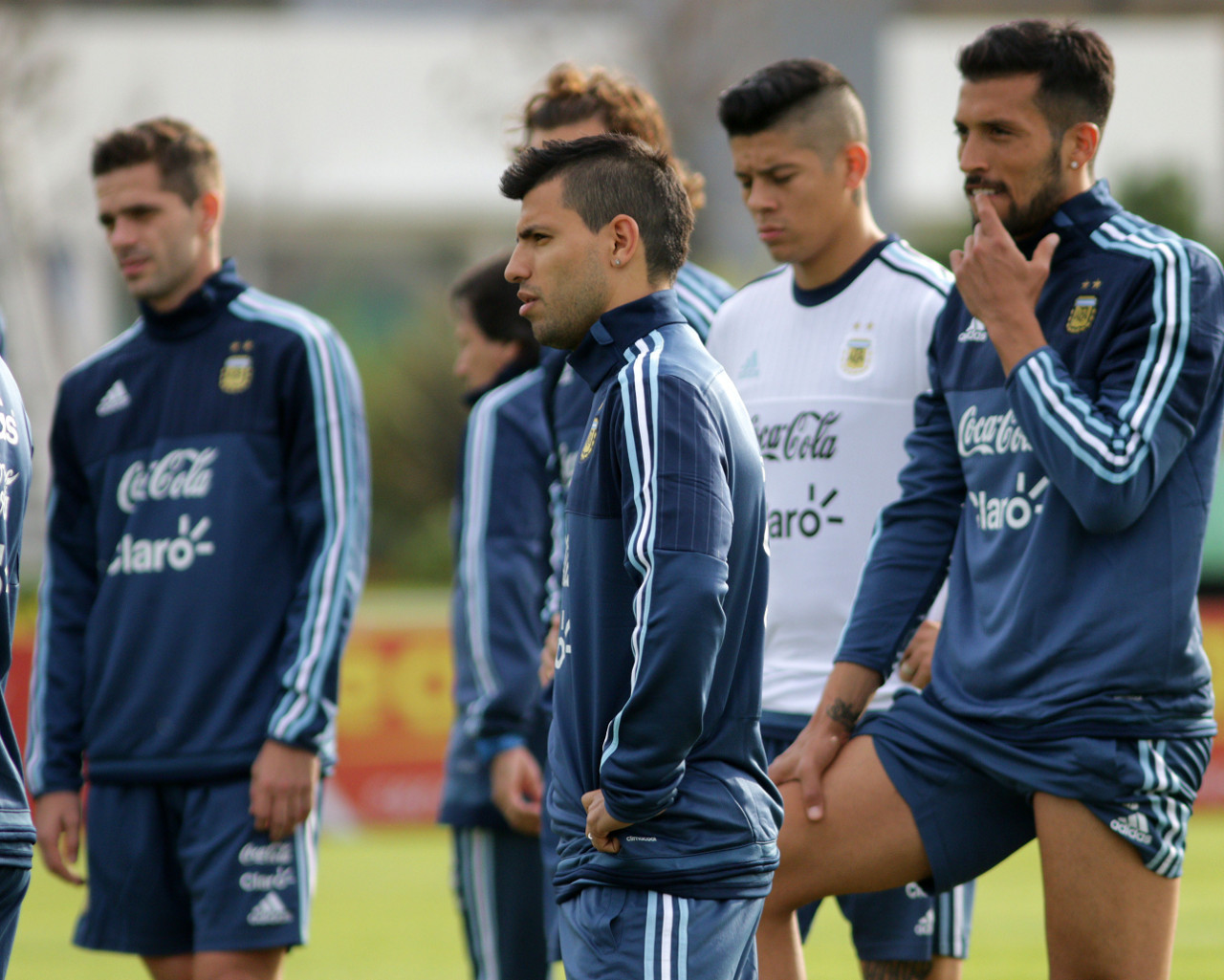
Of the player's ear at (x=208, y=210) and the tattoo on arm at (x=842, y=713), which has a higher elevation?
the player's ear at (x=208, y=210)

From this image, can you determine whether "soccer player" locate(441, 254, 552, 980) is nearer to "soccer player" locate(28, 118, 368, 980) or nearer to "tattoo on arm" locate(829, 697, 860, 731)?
"soccer player" locate(28, 118, 368, 980)

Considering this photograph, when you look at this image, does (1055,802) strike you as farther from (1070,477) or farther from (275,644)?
(275,644)

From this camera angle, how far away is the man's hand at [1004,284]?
3520 millimetres

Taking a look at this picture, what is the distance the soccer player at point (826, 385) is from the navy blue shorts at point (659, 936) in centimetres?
121

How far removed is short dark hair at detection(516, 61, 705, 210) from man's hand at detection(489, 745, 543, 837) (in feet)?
5.74

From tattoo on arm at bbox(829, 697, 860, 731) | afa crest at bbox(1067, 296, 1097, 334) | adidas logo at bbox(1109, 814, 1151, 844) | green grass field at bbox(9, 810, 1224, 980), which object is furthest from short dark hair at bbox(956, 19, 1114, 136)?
green grass field at bbox(9, 810, 1224, 980)

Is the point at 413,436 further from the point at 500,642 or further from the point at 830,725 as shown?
the point at 830,725

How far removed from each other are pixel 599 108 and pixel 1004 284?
4.98 feet

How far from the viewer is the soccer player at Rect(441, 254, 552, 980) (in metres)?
5.22

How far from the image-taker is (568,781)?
10.4ft

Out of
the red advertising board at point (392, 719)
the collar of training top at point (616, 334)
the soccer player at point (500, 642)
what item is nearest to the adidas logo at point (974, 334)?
the collar of training top at point (616, 334)

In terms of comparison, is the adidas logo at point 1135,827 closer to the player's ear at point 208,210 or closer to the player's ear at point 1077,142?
the player's ear at point 1077,142

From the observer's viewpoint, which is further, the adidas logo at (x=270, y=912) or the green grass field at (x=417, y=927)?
the green grass field at (x=417, y=927)

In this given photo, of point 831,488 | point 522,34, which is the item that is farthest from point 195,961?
point 522,34
